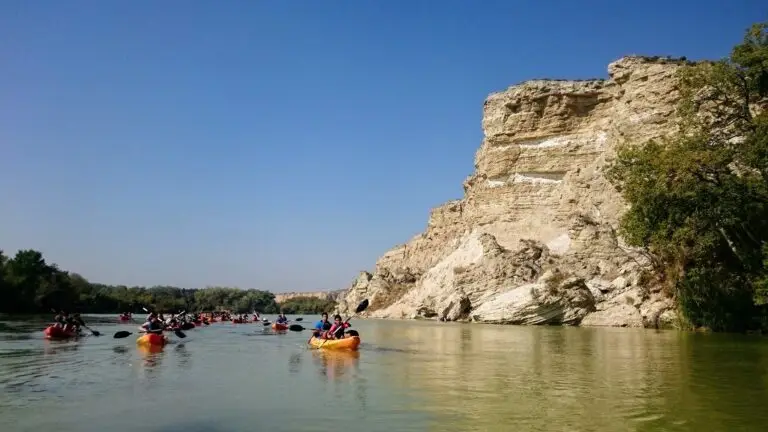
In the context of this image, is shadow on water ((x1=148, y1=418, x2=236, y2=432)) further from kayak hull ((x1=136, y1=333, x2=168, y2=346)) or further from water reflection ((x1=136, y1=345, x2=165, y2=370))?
kayak hull ((x1=136, y1=333, x2=168, y2=346))

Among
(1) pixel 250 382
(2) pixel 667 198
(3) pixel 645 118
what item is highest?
(3) pixel 645 118

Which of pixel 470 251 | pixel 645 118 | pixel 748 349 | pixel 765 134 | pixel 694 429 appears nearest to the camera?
pixel 694 429

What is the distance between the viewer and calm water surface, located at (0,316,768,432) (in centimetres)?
880

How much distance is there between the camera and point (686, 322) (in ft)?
103

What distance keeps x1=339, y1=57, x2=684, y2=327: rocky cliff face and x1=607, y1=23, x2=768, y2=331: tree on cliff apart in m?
8.00

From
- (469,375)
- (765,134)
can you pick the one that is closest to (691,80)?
(765,134)

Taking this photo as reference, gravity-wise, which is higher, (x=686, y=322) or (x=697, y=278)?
(x=697, y=278)

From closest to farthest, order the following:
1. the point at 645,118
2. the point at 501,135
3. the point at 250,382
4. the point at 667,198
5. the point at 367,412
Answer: the point at 367,412 < the point at 250,382 < the point at 667,198 < the point at 645,118 < the point at 501,135

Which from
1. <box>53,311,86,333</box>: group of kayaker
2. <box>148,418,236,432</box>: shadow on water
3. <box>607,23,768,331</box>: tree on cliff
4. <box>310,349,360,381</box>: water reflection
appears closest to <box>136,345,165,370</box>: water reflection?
<box>310,349,360,381</box>: water reflection

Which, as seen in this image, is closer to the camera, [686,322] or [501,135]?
[686,322]

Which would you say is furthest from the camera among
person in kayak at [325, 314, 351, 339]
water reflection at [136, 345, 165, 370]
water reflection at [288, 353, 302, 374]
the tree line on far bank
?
the tree line on far bank

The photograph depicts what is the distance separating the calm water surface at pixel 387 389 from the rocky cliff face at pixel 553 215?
19.8 meters

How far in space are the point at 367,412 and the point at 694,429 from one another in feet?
15.2

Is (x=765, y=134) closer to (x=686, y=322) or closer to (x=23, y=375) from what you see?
(x=686, y=322)
